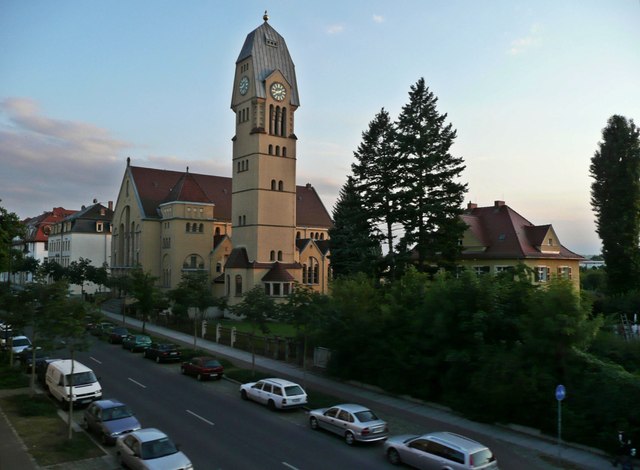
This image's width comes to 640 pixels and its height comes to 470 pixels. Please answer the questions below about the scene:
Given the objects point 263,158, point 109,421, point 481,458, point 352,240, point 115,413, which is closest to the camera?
point 481,458

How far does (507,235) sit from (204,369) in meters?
32.2

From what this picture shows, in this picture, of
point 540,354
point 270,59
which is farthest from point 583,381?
point 270,59

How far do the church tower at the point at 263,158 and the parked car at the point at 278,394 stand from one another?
30.5 meters

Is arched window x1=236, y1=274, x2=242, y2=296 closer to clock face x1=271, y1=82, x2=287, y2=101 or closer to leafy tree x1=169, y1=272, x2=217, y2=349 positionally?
leafy tree x1=169, y1=272, x2=217, y2=349

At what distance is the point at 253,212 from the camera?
Answer: 178 feet

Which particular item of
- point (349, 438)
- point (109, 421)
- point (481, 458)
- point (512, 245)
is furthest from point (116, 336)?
point (512, 245)

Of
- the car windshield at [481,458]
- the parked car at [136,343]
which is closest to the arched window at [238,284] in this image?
the parked car at [136,343]

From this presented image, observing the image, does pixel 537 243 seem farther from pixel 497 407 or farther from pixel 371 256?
pixel 497 407

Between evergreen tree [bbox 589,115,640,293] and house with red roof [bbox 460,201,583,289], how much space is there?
3448 millimetres

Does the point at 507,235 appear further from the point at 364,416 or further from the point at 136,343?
the point at 364,416

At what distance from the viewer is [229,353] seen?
116 feet

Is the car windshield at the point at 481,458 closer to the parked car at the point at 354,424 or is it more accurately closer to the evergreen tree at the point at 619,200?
the parked car at the point at 354,424

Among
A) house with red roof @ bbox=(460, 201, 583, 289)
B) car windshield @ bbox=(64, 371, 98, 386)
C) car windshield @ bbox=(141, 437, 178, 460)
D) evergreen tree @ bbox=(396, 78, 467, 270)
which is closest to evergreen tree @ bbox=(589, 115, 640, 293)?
house with red roof @ bbox=(460, 201, 583, 289)

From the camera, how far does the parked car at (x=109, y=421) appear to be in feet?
55.7
